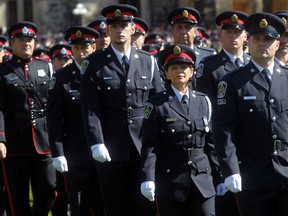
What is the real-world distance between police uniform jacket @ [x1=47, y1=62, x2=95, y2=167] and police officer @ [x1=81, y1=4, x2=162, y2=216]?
90 centimetres

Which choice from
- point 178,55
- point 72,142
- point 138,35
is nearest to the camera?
point 178,55

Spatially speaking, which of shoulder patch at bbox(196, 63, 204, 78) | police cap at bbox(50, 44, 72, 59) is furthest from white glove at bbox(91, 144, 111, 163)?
police cap at bbox(50, 44, 72, 59)

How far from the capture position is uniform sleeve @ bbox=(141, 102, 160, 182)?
7.89 m

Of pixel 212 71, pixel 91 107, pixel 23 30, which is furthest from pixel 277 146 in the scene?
pixel 23 30

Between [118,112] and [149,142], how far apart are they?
100 cm

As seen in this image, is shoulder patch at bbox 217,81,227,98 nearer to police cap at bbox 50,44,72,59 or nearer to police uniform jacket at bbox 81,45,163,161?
police uniform jacket at bbox 81,45,163,161

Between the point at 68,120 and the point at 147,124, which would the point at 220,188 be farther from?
the point at 68,120

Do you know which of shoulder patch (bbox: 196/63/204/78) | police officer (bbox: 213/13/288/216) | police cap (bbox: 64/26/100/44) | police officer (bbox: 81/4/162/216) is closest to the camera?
police officer (bbox: 213/13/288/216)

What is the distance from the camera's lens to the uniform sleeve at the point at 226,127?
7.50m

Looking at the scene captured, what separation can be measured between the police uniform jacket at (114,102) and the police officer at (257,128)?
133 centimetres

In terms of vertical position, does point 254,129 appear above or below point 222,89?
below

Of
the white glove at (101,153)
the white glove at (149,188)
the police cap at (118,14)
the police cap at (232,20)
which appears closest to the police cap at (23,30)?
the police cap at (118,14)

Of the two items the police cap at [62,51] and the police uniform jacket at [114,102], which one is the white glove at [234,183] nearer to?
Result: the police uniform jacket at [114,102]

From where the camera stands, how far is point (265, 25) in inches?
303
